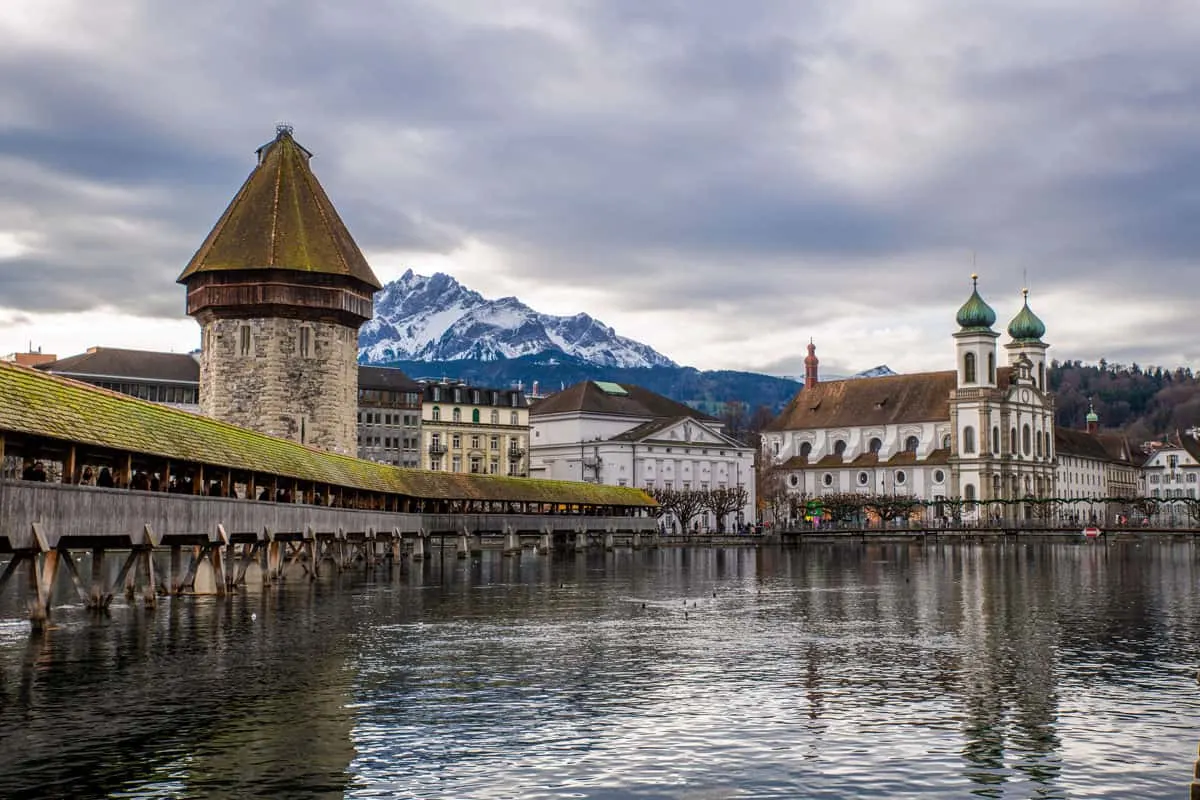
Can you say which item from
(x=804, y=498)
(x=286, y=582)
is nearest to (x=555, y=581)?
(x=286, y=582)

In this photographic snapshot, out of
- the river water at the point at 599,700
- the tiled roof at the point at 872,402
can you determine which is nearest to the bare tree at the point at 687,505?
the tiled roof at the point at 872,402

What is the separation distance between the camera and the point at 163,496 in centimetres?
3456

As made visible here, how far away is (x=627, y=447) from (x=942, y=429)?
136 feet

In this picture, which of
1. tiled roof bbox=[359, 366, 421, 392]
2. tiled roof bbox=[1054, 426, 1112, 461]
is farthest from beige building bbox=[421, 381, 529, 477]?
tiled roof bbox=[1054, 426, 1112, 461]

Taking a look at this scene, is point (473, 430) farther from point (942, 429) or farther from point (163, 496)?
point (163, 496)

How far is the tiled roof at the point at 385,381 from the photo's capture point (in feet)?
396

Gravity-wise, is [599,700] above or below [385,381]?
below

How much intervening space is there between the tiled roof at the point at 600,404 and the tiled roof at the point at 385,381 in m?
15.1

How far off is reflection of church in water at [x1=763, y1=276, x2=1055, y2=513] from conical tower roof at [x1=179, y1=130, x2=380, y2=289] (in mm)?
90100

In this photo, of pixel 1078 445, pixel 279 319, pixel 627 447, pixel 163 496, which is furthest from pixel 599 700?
pixel 1078 445

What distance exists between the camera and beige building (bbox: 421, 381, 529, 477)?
411 ft

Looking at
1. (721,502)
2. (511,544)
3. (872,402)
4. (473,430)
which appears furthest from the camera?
(872,402)

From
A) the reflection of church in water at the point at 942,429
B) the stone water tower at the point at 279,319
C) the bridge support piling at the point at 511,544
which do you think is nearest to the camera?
the stone water tower at the point at 279,319

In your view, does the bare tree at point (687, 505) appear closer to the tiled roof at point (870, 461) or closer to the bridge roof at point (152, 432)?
the tiled roof at point (870, 461)
